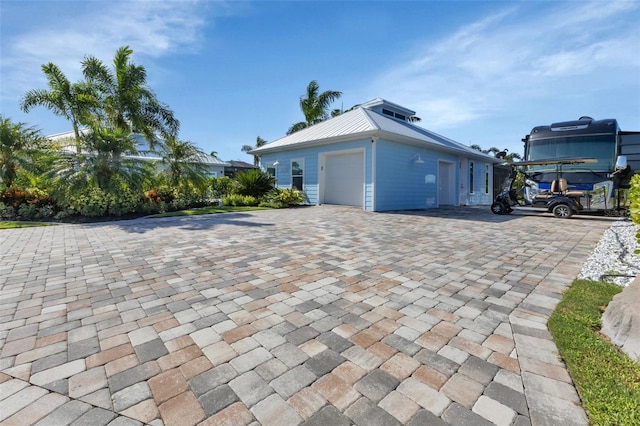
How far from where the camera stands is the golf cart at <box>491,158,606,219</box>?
869 centimetres

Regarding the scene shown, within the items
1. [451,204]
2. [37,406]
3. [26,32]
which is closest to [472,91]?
[451,204]

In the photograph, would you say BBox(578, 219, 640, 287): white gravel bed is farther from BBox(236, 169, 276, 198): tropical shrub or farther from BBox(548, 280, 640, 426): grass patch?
BBox(236, 169, 276, 198): tropical shrub

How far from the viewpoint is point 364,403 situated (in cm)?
150

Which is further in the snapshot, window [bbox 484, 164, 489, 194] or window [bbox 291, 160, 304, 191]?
window [bbox 484, 164, 489, 194]

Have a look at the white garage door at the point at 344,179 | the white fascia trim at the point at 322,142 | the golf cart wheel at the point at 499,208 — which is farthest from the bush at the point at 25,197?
the golf cart wheel at the point at 499,208

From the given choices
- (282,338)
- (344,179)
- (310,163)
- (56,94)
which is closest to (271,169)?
(310,163)

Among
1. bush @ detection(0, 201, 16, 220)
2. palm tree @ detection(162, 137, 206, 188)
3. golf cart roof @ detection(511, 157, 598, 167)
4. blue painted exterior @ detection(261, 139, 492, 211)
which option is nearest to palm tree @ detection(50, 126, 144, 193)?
bush @ detection(0, 201, 16, 220)

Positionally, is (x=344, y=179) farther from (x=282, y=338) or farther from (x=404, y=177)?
(x=282, y=338)

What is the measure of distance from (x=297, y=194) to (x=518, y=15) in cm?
922

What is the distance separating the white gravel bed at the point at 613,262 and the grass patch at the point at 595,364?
96 centimetres

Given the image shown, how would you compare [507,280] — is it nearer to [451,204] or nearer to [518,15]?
[518,15]

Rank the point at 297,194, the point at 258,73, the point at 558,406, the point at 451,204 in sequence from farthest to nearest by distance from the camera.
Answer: the point at 451,204 → the point at 297,194 → the point at 258,73 → the point at 558,406

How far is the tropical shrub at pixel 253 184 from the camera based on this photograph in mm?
13242

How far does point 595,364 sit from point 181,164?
13600 mm
